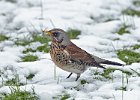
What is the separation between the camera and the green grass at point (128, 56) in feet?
26.3

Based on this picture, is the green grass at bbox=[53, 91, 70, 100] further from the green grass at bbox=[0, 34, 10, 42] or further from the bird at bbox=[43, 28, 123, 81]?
the green grass at bbox=[0, 34, 10, 42]

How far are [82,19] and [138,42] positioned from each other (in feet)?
5.87

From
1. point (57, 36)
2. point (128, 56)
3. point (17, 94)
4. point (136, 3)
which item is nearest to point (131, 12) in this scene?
point (136, 3)

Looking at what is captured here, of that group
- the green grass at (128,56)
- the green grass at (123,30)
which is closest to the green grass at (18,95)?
the green grass at (128,56)

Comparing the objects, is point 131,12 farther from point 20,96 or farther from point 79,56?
point 20,96

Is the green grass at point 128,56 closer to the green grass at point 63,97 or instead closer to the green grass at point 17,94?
the green grass at point 63,97

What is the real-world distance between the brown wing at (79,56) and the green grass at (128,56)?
114cm

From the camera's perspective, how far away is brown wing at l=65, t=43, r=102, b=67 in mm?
6819

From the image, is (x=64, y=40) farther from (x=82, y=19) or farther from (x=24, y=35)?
(x=82, y=19)

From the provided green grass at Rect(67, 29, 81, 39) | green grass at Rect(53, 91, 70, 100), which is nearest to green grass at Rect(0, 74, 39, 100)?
green grass at Rect(53, 91, 70, 100)

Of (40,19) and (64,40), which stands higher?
(40,19)

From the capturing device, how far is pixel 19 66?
24.9ft

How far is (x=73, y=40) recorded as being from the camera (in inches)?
363

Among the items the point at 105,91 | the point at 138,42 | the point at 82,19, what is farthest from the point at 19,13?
the point at 105,91
